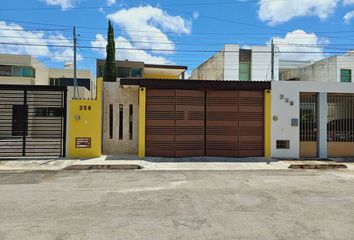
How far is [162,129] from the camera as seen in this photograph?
16.5 metres

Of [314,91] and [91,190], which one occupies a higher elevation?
[314,91]

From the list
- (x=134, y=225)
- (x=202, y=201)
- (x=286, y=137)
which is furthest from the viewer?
(x=286, y=137)

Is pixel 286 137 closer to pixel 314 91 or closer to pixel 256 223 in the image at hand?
pixel 314 91

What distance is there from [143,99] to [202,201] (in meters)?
9.19

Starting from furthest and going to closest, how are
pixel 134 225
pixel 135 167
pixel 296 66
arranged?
pixel 296 66 < pixel 135 167 < pixel 134 225

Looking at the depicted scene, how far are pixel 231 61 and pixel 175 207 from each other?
3136 cm

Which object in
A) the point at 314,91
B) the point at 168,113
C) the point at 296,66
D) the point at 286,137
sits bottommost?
the point at 286,137

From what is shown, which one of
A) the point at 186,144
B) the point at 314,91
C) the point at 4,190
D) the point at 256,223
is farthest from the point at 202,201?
the point at 314,91

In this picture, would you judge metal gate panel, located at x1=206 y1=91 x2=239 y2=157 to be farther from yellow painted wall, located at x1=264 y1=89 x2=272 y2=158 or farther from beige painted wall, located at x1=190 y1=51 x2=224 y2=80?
beige painted wall, located at x1=190 y1=51 x2=224 y2=80

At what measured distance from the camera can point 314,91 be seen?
17.4 meters

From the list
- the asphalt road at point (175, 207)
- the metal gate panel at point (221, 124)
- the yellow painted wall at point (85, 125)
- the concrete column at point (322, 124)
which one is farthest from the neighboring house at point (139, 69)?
the asphalt road at point (175, 207)

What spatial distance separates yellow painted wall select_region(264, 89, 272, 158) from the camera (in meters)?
17.0

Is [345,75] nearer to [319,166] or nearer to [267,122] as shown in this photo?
[267,122]

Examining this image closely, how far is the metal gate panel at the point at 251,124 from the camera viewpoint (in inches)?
666
